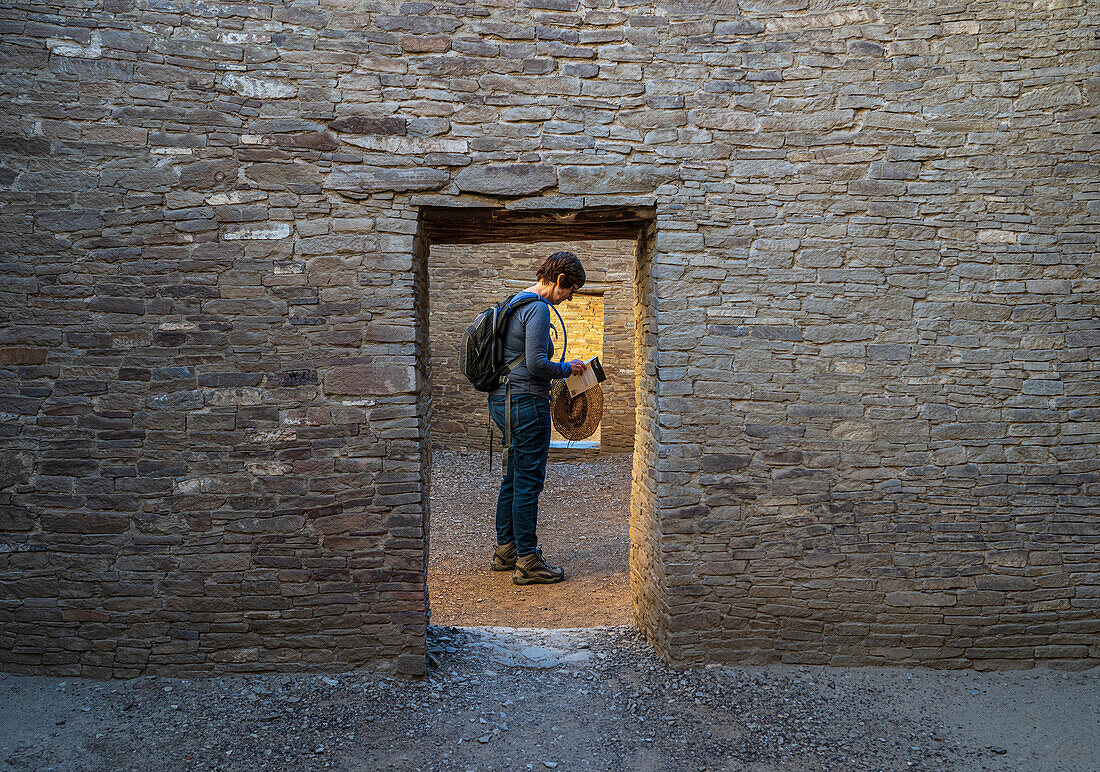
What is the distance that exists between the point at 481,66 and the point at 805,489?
272 centimetres

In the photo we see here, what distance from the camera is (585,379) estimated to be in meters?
5.18

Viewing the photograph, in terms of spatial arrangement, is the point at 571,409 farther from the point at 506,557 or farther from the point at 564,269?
the point at 564,269

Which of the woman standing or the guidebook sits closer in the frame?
the woman standing

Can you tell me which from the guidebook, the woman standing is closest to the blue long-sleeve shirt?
the woman standing

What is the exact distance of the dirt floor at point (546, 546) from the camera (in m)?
4.89

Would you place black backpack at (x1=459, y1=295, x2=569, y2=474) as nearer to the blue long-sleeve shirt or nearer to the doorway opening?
the blue long-sleeve shirt

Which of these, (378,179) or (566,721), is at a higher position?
(378,179)

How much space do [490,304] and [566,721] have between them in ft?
22.2

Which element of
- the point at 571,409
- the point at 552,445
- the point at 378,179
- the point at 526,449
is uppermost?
the point at 378,179

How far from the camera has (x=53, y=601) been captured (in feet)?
11.2

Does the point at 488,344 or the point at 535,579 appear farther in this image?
the point at 535,579

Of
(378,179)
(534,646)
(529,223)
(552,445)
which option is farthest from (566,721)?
(552,445)

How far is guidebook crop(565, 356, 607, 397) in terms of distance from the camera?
16.9ft

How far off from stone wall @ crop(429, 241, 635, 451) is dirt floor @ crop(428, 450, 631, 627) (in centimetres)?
43
